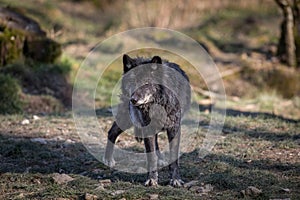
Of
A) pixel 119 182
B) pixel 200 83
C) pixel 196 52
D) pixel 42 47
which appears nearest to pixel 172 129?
pixel 119 182

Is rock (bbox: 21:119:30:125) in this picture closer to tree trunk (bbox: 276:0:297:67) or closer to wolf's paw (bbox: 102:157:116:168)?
wolf's paw (bbox: 102:157:116:168)

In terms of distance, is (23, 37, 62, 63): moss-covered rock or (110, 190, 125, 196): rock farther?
(23, 37, 62, 63): moss-covered rock

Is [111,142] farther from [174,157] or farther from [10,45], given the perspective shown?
[10,45]

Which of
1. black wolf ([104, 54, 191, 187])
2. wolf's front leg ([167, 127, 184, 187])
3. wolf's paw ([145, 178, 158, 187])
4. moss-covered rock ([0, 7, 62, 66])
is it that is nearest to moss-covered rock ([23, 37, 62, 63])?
moss-covered rock ([0, 7, 62, 66])

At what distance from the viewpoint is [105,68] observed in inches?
632

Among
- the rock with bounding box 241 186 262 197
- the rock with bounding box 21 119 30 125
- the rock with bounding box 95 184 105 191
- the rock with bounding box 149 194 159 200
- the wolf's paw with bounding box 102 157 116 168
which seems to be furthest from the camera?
the rock with bounding box 21 119 30 125

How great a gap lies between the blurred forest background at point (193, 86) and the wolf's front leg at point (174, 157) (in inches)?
7.8

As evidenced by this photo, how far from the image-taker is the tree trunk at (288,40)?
15.6 meters

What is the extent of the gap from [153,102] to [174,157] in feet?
2.35

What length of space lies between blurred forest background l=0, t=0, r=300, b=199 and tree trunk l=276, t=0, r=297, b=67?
0.09 feet

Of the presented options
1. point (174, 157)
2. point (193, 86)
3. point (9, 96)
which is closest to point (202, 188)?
point (174, 157)

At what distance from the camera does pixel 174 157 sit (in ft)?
22.5

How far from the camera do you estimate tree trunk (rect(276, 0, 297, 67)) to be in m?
15.6

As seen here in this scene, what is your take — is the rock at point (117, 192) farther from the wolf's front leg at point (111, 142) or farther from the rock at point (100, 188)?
the wolf's front leg at point (111, 142)
